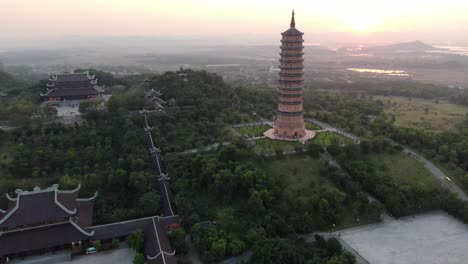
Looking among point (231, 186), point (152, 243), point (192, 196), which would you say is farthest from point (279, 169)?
point (152, 243)

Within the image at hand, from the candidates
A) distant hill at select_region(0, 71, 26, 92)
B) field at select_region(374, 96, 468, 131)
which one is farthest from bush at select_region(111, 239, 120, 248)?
distant hill at select_region(0, 71, 26, 92)

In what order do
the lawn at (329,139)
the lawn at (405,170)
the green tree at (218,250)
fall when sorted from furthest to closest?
the lawn at (329,139) → the lawn at (405,170) → the green tree at (218,250)

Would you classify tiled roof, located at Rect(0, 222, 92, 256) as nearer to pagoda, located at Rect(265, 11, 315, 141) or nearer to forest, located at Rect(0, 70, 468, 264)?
forest, located at Rect(0, 70, 468, 264)

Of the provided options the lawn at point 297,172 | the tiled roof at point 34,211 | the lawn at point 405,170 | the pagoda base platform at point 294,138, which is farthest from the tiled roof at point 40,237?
the lawn at point 405,170

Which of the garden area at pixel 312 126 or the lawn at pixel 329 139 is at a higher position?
the garden area at pixel 312 126

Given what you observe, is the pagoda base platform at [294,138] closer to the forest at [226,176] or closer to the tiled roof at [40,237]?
the forest at [226,176]

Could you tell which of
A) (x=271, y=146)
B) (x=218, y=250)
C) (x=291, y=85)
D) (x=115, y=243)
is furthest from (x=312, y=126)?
(x=115, y=243)
